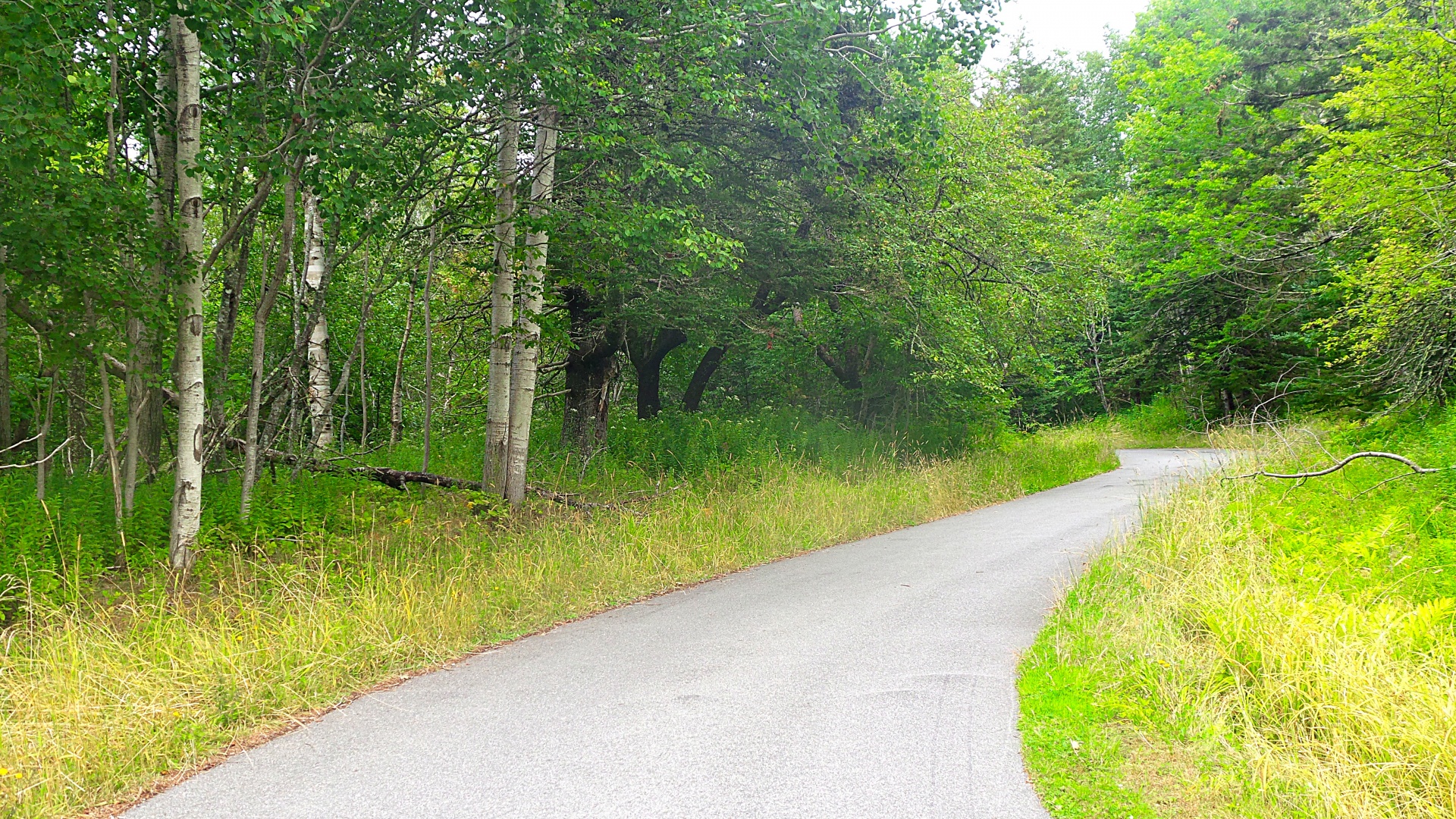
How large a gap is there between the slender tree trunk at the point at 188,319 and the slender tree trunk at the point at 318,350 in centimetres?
266

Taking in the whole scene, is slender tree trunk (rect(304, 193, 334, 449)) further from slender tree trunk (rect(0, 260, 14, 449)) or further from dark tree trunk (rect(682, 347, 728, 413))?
dark tree trunk (rect(682, 347, 728, 413))

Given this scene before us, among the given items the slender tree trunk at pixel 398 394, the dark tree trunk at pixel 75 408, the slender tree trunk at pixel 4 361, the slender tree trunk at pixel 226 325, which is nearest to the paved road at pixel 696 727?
the slender tree trunk at pixel 226 325

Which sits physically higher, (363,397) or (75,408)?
(363,397)

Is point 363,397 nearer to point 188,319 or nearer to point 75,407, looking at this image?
point 75,407

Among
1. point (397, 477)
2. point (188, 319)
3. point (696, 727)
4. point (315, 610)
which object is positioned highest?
point (188, 319)

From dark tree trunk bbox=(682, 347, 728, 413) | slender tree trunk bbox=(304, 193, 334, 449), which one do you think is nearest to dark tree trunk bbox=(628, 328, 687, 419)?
dark tree trunk bbox=(682, 347, 728, 413)

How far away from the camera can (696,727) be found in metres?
4.59

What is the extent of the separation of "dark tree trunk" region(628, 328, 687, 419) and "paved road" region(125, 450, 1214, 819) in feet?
25.4

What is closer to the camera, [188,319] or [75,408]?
[188,319]

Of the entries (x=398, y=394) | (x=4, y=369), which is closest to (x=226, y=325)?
(x=4, y=369)

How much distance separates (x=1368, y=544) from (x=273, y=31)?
9197mm

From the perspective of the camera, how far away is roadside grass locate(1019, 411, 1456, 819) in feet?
12.1

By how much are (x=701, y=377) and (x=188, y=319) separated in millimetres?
11304

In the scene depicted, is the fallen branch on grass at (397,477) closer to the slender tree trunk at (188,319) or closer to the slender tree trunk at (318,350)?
the slender tree trunk at (318,350)
